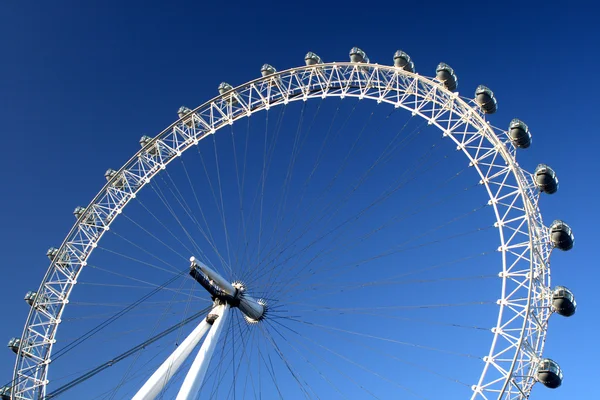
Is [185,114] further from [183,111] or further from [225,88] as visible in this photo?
[225,88]

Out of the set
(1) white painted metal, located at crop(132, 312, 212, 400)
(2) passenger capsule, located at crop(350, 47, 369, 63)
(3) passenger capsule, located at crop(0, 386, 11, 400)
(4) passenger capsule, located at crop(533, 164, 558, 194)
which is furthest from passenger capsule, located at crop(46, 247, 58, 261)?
(4) passenger capsule, located at crop(533, 164, 558, 194)

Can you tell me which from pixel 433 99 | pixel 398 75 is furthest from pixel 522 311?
pixel 398 75

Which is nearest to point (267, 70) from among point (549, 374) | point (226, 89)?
point (226, 89)

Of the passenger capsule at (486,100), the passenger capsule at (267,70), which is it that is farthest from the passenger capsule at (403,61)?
the passenger capsule at (267,70)

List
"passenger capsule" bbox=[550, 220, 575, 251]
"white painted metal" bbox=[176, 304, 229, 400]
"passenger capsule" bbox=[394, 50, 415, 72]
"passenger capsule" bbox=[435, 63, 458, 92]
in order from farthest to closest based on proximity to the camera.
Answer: "passenger capsule" bbox=[394, 50, 415, 72] < "passenger capsule" bbox=[435, 63, 458, 92] < "passenger capsule" bbox=[550, 220, 575, 251] < "white painted metal" bbox=[176, 304, 229, 400]

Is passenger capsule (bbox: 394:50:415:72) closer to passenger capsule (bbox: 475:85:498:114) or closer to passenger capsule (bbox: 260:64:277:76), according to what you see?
passenger capsule (bbox: 475:85:498:114)
